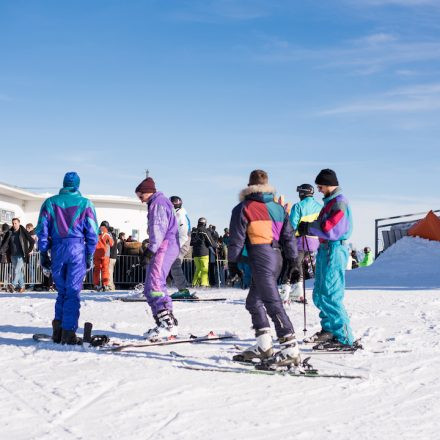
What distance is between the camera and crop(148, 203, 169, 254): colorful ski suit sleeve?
7.84 meters

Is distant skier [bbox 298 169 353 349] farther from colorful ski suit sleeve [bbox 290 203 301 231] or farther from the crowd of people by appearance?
colorful ski suit sleeve [bbox 290 203 301 231]

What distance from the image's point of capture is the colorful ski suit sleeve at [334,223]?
23.6 feet

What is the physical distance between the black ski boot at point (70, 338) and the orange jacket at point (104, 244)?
32.2ft

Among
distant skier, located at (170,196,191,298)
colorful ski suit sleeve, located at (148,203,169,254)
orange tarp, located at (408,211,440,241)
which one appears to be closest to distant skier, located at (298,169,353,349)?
colorful ski suit sleeve, located at (148,203,169,254)

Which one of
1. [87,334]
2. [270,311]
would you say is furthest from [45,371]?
[270,311]

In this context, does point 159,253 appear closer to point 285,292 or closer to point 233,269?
point 233,269

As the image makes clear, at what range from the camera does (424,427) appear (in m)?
4.71

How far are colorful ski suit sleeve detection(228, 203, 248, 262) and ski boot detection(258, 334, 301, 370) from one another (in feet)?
2.68

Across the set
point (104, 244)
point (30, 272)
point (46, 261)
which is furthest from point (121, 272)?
point (46, 261)

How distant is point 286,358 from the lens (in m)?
6.29

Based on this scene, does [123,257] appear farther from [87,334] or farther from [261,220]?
[261,220]

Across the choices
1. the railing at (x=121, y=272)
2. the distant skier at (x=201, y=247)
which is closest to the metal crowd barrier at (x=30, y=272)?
the railing at (x=121, y=272)

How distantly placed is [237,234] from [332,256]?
137 cm

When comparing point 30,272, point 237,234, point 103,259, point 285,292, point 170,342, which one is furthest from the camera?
point 30,272
